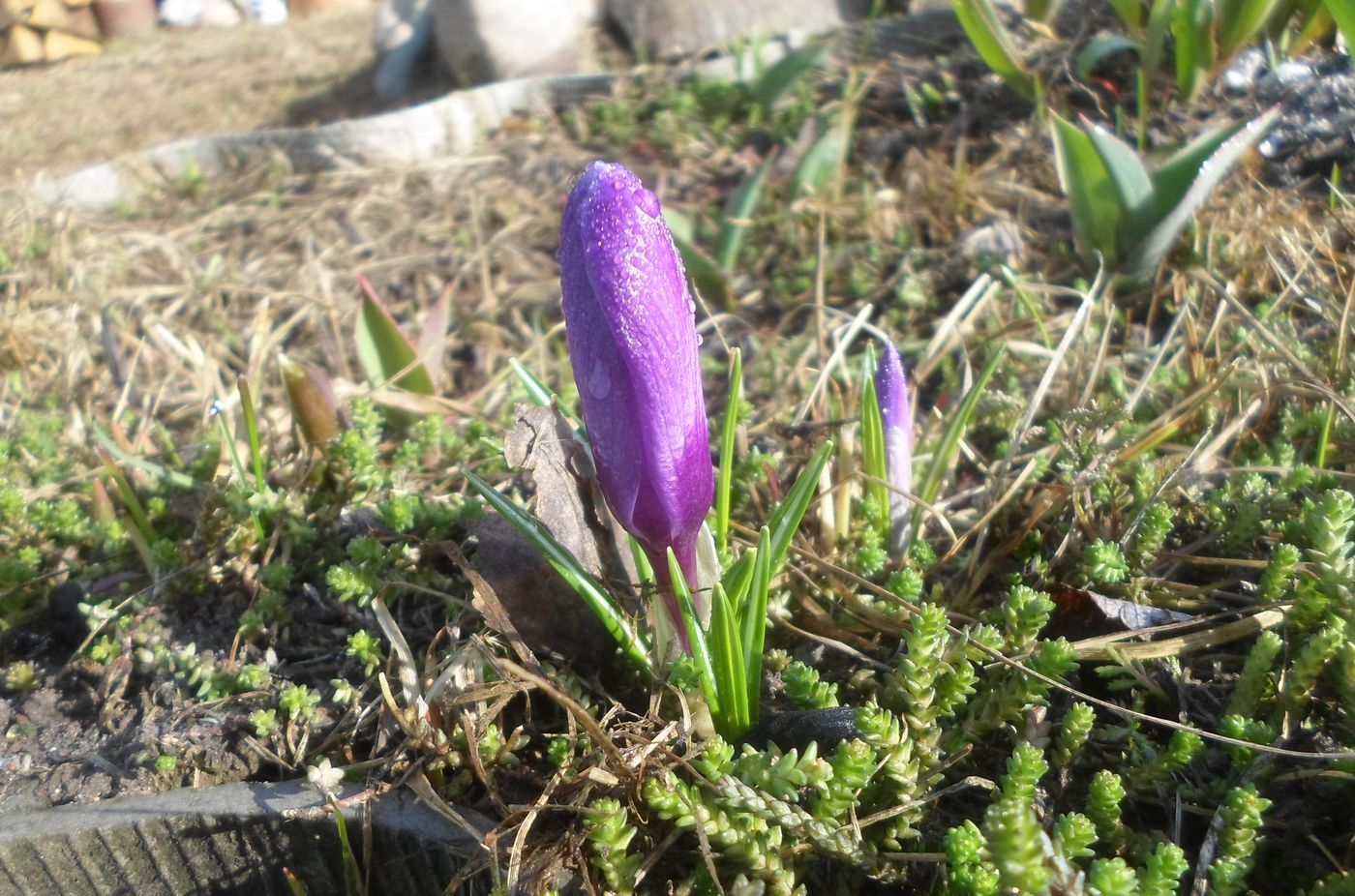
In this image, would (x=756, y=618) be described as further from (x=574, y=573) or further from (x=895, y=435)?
(x=895, y=435)

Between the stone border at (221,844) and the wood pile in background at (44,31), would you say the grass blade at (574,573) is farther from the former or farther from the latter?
the wood pile in background at (44,31)

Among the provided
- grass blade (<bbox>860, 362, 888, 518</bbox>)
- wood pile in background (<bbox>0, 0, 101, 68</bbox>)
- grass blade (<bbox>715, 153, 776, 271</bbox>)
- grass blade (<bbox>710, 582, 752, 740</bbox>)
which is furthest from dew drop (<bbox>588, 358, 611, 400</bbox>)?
wood pile in background (<bbox>0, 0, 101, 68</bbox>)

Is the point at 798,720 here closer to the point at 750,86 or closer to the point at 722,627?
the point at 722,627

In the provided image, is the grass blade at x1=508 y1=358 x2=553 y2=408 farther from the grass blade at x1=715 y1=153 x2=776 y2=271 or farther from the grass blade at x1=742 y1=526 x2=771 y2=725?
the grass blade at x1=715 y1=153 x2=776 y2=271

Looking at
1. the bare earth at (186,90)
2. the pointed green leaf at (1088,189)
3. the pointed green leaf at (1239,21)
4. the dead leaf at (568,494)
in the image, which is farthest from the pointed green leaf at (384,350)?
the bare earth at (186,90)

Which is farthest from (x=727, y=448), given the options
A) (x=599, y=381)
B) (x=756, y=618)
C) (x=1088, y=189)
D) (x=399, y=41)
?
(x=399, y=41)

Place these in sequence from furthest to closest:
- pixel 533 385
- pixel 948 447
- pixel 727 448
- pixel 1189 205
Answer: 1. pixel 1189 205
2. pixel 948 447
3. pixel 533 385
4. pixel 727 448

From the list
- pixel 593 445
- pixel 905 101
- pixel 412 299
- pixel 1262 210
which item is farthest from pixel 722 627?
pixel 905 101
